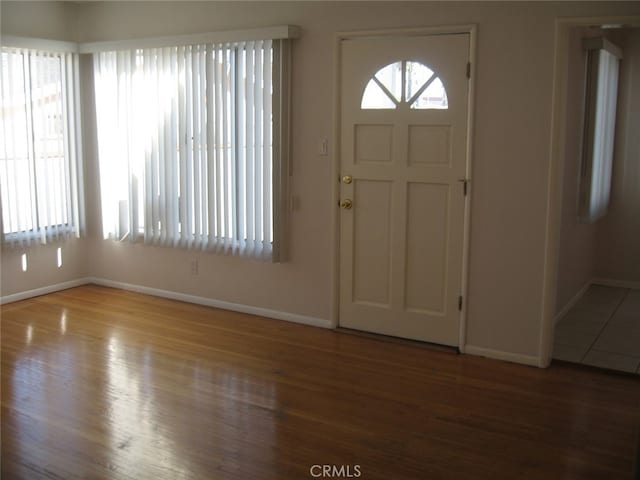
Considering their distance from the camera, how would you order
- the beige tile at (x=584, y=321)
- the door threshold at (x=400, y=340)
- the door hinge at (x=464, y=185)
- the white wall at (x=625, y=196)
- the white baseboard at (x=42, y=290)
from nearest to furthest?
the door hinge at (x=464, y=185) → the door threshold at (x=400, y=340) → the beige tile at (x=584, y=321) → the white baseboard at (x=42, y=290) → the white wall at (x=625, y=196)

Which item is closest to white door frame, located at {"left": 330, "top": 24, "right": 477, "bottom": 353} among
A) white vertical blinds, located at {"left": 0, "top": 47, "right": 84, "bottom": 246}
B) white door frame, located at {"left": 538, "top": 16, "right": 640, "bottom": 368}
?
white door frame, located at {"left": 538, "top": 16, "right": 640, "bottom": 368}

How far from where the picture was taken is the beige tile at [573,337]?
4.58m

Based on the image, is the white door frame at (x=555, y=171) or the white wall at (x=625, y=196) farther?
the white wall at (x=625, y=196)

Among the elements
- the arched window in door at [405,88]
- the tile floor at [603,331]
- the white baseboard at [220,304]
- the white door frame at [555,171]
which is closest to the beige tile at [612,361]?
the tile floor at [603,331]

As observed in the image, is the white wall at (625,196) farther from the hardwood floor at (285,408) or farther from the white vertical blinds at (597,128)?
the hardwood floor at (285,408)

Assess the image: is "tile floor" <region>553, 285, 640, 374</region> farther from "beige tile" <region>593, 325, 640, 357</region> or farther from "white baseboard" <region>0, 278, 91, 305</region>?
"white baseboard" <region>0, 278, 91, 305</region>

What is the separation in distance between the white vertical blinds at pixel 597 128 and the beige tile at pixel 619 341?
3.14 ft

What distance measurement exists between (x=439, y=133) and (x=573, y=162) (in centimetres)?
134

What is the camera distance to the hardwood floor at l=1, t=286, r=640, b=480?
2.96 metres

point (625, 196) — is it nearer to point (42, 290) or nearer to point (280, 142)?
point (280, 142)

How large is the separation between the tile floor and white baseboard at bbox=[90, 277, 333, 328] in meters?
1.69

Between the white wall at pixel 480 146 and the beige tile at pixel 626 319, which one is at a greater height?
the white wall at pixel 480 146

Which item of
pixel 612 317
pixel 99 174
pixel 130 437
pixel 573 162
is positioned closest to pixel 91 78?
Answer: pixel 99 174

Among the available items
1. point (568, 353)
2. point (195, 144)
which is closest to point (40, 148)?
point (195, 144)
